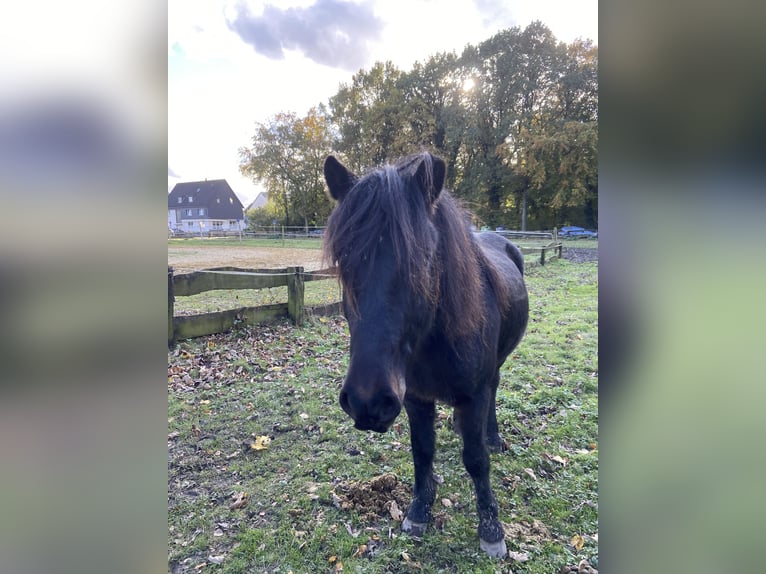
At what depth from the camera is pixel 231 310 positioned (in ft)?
19.4

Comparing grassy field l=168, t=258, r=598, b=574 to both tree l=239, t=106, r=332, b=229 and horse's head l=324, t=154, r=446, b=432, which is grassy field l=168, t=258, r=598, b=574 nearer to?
horse's head l=324, t=154, r=446, b=432

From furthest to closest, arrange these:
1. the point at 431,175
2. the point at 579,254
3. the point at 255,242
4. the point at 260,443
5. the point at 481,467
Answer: the point at 255,242 → the point at 579,254 → the point at 260,443 → the point at 481,467 → the point at 431,175

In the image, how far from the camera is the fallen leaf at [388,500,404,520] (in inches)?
102

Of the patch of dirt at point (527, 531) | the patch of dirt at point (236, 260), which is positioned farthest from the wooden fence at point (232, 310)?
the patch of dirt at point (527, 531)

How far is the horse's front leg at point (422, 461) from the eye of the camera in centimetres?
247

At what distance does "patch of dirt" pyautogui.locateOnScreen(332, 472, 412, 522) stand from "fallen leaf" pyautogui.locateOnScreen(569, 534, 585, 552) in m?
1.11

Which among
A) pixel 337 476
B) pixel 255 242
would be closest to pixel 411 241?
pixel 337 476

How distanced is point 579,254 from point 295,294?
13843 millimetres

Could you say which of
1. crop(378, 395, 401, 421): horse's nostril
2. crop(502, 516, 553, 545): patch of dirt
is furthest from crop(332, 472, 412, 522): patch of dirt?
crop(378, 395, 401, 421): horse's nostril

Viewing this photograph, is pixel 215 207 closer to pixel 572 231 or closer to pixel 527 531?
pixel 572 231
